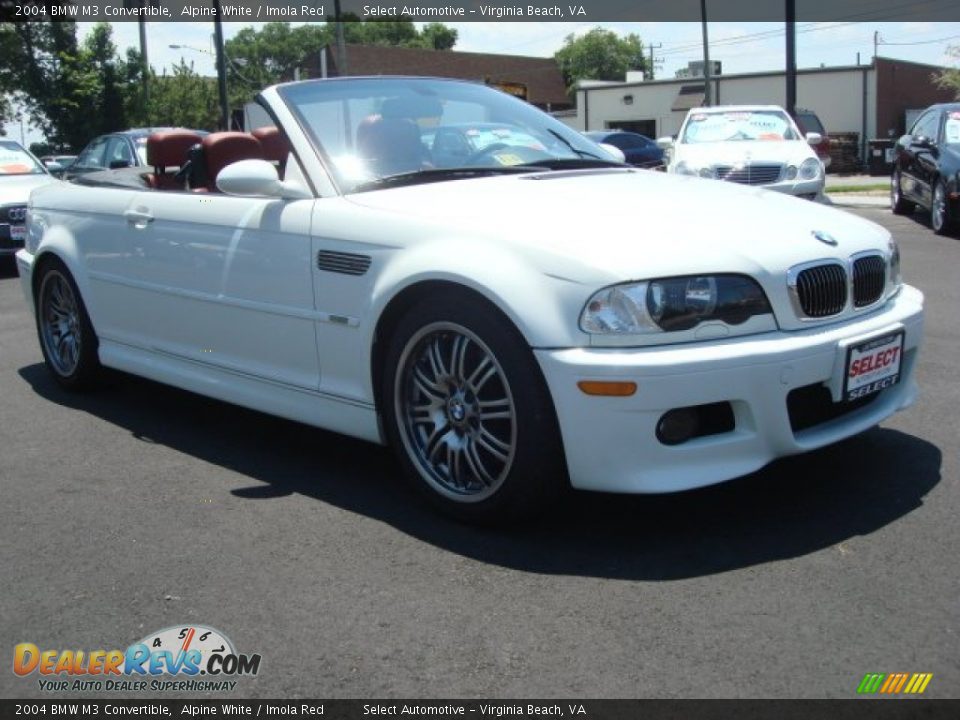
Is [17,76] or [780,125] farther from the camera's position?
[17,76]

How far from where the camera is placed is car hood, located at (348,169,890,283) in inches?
136

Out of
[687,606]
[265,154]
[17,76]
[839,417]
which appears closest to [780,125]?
[265,154]

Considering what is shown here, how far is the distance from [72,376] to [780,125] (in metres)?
11.2

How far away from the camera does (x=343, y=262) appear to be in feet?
13.3

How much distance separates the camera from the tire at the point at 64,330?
229 inches

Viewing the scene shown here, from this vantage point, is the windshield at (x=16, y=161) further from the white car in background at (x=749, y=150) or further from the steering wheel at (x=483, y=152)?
the steering wheel at (x=483, y=152)

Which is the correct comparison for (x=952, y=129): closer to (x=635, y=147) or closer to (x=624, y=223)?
(x=624, y=223)

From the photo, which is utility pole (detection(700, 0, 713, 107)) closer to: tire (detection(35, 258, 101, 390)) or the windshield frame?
the windshield frame

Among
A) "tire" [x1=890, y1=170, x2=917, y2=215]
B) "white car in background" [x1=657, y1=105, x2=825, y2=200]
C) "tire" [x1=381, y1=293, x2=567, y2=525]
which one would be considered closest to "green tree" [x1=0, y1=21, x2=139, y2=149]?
"white car in background" [x1=657, y1=105, x2=825, y2=200]

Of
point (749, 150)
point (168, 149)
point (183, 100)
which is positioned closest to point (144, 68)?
point (183, 100)

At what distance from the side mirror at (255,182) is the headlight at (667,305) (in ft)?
4.81

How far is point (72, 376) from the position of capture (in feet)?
19.7
